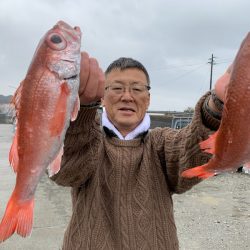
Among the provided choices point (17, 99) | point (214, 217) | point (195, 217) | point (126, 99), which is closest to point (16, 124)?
point (17, 99)

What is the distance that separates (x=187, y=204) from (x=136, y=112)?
217 inches

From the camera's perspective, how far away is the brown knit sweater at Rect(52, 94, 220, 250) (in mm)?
2701

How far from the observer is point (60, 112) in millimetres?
1751

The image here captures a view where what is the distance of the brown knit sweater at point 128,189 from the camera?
270 cm

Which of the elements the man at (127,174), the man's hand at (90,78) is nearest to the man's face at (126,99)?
the man at (127,174)

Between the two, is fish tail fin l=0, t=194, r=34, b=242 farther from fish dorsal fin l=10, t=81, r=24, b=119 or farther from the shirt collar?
the shirt collar

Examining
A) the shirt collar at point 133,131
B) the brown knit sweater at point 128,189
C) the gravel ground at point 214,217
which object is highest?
the shirt collar at point 133,131

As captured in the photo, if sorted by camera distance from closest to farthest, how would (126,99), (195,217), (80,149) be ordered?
(80,149)
(126,99)
(195,217)

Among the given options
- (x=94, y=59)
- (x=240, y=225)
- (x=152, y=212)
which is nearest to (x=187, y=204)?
(x=240, y=225)

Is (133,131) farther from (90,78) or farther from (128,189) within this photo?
(90,78)

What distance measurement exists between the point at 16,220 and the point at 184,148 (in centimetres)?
120

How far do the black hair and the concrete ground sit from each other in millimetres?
3461

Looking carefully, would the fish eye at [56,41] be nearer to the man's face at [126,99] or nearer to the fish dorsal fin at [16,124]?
the fish dorsal fin at [16,124]

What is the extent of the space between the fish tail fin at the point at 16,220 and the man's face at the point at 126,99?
3.87 ft
